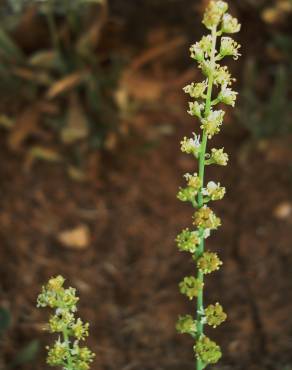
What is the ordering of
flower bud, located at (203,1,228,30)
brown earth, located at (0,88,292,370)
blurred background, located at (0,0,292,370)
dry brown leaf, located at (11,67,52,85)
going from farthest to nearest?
dry brown leaf, located at (11,67,52,85) → blurred background, located at (0,0,292,370) → brown earth, located at (0,88,292,370) → flower bud, located at (203,1,228,30)

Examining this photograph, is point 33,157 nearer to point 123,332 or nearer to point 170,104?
point 170,104

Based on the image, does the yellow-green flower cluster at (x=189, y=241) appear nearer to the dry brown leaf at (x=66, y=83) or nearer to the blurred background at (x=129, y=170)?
the blurred background at (x=129, y=170)

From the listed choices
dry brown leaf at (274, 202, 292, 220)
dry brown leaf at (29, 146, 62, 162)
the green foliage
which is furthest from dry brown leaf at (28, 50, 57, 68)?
dry brown leaf at (274, 202, 292, 220)

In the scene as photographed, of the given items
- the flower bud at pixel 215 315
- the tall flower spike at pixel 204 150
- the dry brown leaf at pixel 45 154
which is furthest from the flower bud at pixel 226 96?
the dry brown leaf at pixel 45 154

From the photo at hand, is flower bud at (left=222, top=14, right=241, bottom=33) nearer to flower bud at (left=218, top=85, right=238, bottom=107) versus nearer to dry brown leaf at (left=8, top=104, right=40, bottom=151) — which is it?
flower bud at (left=218, top=85, right=238, bottom=107)

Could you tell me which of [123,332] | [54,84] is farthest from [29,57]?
[123,332]
